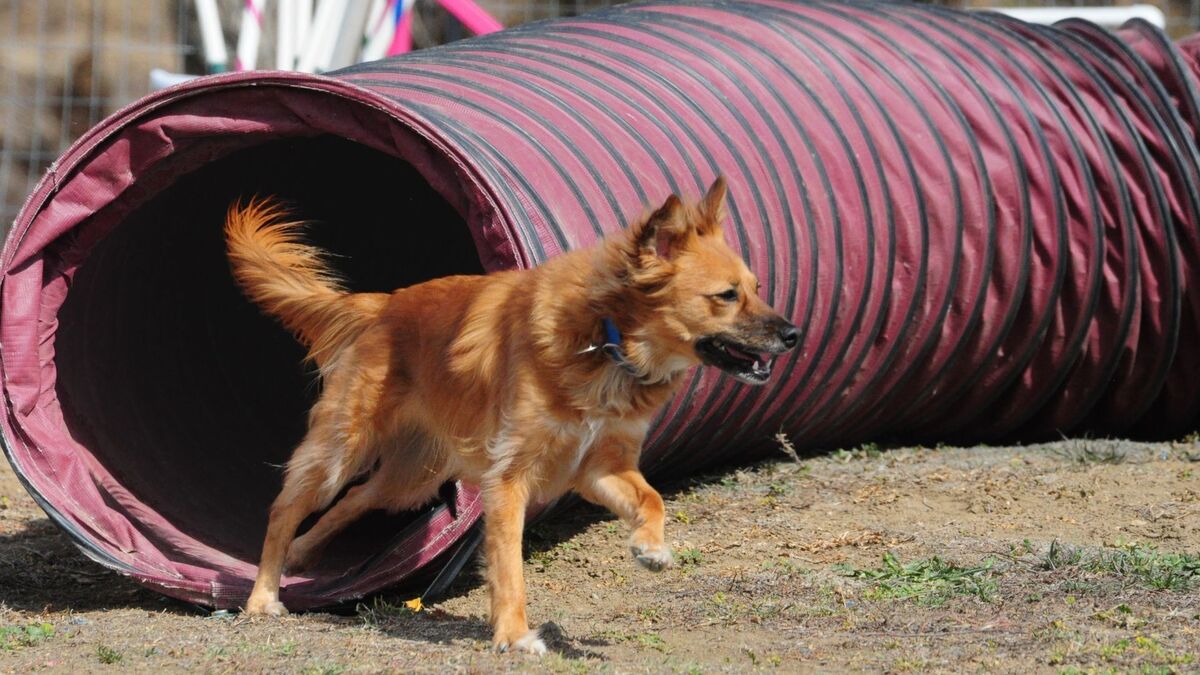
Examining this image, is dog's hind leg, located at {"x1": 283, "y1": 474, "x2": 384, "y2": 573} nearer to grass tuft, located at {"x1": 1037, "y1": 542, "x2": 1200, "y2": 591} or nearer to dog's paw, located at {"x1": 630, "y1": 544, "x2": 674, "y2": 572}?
dog's paw, located at {"x1": 630, "y1": 544, "x2": 674, "y2": 572}

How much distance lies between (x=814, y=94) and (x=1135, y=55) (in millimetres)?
2024

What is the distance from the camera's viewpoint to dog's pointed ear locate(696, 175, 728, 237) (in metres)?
4.79

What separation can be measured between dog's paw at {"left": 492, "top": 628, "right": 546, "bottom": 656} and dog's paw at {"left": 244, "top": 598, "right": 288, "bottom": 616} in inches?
41.0

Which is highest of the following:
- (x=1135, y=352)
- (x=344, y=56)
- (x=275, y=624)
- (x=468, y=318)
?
(x=344, y=56)

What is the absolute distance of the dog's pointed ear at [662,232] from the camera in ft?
14.9

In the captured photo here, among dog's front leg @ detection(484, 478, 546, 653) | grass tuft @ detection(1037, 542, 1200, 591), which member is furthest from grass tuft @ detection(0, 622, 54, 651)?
grass tuft @ detection(1037, 542, 1200, 591)

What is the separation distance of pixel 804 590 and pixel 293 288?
2.13 meters

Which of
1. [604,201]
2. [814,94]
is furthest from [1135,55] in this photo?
[604,201]

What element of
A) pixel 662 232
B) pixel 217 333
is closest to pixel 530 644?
pixel 662 232

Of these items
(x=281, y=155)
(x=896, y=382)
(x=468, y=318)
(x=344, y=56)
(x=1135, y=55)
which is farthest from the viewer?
(x=344, y=56)

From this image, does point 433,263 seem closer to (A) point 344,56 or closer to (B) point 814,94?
(B) point 814,94

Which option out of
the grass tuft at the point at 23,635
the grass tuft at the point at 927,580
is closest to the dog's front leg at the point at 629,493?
the grass tuft at the point at 927,580

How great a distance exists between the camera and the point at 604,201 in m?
5.56

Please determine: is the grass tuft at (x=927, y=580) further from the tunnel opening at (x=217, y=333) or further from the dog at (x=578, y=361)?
the tunnel opening at (x=217, y=333)
